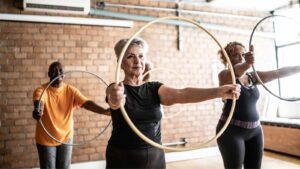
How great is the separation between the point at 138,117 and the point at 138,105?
0.24 feet

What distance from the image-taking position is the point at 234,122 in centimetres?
248

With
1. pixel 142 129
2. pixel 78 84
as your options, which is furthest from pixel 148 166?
pixel 78 84

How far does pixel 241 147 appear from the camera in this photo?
7.81 ft

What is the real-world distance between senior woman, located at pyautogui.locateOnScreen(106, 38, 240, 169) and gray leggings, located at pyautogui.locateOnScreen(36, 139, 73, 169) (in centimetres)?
151

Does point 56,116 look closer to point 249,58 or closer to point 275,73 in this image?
point 249,58

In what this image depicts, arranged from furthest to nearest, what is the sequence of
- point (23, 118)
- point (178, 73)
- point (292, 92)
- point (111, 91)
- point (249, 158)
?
1. point (292, 92)
2. point (178, 73)
3. point (23, 118)
4. point (249, 158)
5. point (111, 91)

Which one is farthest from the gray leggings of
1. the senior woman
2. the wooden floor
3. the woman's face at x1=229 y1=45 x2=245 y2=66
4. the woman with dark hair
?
the wooden floor

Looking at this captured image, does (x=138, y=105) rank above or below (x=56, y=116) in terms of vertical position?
above

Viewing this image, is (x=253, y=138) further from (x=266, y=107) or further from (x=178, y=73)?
(x=266, y=107)

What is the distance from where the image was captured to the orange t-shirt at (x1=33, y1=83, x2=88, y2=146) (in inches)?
124

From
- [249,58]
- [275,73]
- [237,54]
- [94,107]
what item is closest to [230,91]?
[249,58]

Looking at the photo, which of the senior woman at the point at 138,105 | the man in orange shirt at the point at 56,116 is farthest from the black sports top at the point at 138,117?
the man in orange shirt at the point at 56,116

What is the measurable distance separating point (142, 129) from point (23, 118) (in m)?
3.44

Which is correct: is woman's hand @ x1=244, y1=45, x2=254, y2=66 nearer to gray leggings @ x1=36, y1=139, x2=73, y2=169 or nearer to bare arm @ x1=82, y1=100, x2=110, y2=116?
bare arm @ x1=82, y1=100, x2=110, y2=116
